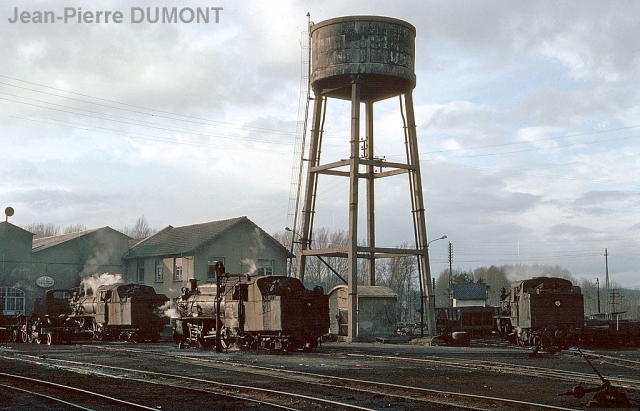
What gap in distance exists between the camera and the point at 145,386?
15312 millimetres

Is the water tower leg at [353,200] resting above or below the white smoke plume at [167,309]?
above

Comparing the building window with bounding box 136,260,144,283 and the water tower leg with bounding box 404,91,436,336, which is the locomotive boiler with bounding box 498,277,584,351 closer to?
the water tower leg with bounding box 404,91,436,336

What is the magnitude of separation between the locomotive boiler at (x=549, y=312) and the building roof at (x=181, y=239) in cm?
2449

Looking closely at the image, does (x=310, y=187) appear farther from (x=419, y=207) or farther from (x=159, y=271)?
(x=159, y=271)

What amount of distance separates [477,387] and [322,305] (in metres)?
12.9

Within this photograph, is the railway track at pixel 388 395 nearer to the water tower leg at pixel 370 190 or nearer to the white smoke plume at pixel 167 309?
the white smoke plume at pixel 167 309

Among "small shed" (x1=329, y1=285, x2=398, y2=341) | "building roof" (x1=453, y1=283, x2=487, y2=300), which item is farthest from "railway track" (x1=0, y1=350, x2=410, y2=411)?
"building roof" (x1=453, y1=283, x2=487, y2=300)

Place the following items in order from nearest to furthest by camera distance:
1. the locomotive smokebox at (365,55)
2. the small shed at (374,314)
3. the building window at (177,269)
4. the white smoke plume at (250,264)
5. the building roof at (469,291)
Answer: the locomotive smokebox at (365,55)
the small shed at (374,314)
the building window at (177,269)
the white smoke plume at (250,264)
the building roof at (469,291)

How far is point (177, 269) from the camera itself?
51469mm

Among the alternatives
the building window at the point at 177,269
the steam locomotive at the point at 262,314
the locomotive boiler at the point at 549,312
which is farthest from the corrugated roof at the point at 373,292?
the building window at the point at 177,269

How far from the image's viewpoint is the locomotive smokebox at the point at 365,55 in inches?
1405

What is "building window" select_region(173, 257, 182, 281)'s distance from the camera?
51.2 metres

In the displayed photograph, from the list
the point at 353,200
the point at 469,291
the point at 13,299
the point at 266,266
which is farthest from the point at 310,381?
the point at 469,291

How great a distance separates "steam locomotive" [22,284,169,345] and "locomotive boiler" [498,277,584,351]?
56.3 feet
